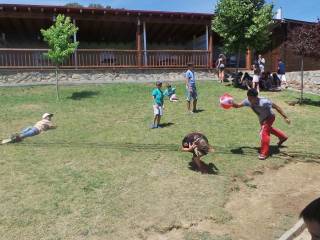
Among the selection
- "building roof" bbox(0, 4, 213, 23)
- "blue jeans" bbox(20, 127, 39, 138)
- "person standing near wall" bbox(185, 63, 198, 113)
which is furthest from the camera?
"building roof" bbox(0, 4, 213, 23)

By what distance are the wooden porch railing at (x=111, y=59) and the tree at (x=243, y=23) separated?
261cm

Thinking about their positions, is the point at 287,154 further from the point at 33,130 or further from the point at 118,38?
the point at 118,38

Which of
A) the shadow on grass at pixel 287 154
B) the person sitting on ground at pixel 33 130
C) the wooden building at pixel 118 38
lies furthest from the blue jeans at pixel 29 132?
the wooden building at pixel 118 38

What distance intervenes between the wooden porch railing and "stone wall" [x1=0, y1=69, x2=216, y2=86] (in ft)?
1.01

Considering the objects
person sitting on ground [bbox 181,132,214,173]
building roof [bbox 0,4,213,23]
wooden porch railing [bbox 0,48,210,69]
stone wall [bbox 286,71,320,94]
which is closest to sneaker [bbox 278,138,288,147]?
person sitting on ground [bbox 181,132,214,173]

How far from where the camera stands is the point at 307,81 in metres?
24.1

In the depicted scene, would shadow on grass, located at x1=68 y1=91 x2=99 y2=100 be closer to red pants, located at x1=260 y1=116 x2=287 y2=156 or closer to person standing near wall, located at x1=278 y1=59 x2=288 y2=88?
person standing near wall, located at x1=278 y1=59 x2=288 y2=88

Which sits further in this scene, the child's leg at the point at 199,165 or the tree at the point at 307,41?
the tree at the point at 307,41

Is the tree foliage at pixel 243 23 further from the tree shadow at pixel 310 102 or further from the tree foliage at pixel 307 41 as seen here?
the tree shadow at pixel 310 102

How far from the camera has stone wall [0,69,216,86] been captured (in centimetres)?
2130

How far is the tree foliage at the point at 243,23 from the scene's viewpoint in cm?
2123

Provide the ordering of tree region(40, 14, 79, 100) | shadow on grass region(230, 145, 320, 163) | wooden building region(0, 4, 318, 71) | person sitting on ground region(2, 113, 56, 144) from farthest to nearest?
wooden building region(0, 4, 318, 71)
tree region(40, 14, 79, 100)
person sitting on ground region(2, 113, 56, 144)
shadow on grass region(230, 145, 320, 163)

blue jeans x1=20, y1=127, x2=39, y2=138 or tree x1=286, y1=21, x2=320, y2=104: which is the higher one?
tree x1=286, y1=21, x2=320, y2=104

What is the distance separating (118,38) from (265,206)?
72.8 ft
